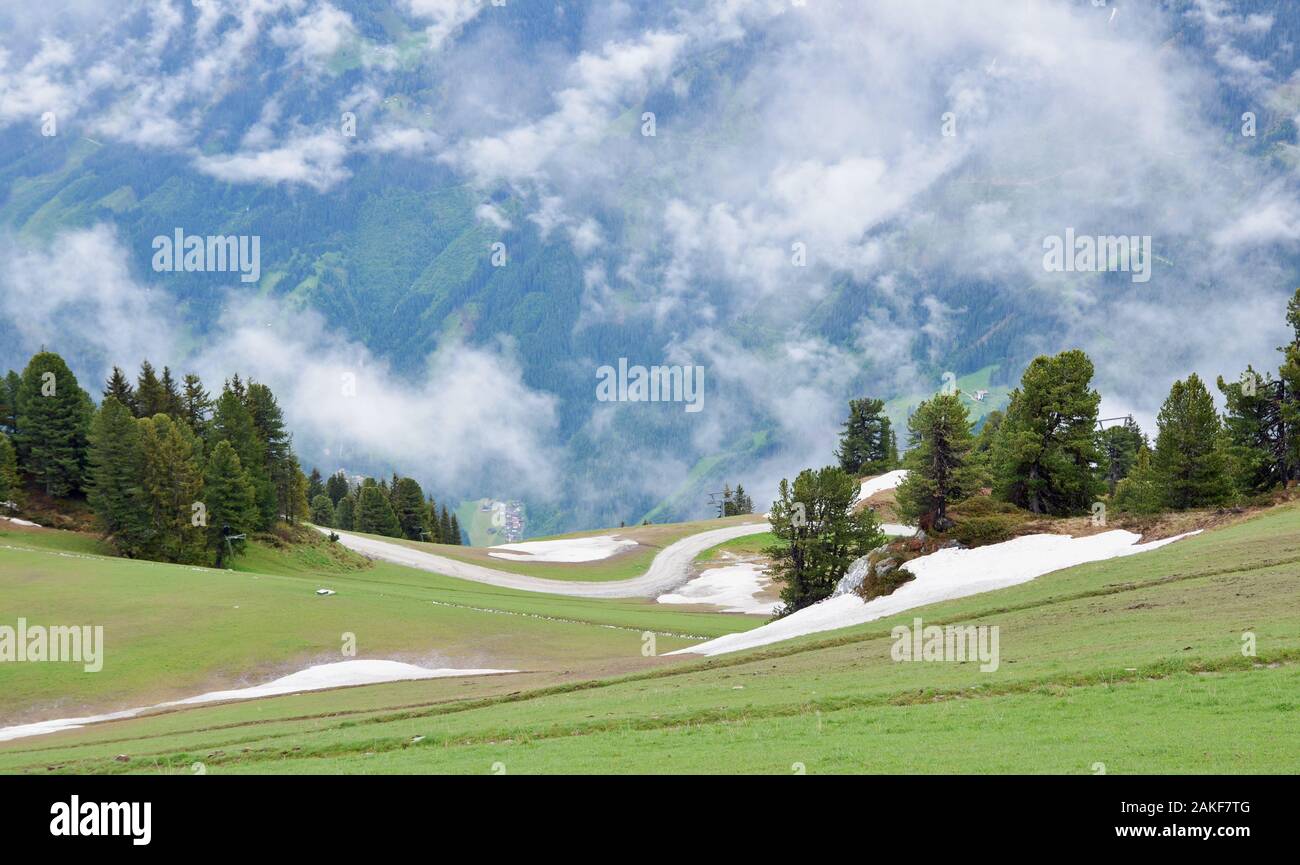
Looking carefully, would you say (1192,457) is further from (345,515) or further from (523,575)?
(345,515)

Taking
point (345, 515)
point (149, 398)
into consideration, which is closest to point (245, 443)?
point (149, 398)

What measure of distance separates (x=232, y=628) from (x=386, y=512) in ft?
264

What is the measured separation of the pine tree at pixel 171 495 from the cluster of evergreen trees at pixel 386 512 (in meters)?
51.3

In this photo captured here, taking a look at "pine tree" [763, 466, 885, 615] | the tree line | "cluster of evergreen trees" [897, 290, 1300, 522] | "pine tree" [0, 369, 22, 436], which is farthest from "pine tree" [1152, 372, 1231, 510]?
"pine tree" [0, 369, 22, 436]

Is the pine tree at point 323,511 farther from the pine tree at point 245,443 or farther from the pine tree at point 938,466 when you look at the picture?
the pine tree at point 938,466

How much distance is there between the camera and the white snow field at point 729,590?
8625 centimetres

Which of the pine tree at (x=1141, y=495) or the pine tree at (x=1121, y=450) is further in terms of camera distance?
the pine tree at (x=1121, y=450)

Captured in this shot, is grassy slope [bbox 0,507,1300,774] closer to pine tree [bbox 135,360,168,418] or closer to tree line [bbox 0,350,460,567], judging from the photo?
tree line [bbox 0,350,460,567]

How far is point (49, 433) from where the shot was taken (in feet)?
262

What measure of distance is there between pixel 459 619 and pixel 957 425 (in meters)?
31.6

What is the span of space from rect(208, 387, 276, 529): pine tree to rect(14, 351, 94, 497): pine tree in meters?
10.0

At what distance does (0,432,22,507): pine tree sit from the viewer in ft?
243

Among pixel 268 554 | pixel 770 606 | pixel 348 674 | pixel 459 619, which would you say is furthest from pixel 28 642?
pixel 770 606

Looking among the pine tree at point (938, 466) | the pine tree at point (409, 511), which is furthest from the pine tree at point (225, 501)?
the pine tree at point (409, 511)
